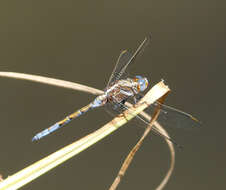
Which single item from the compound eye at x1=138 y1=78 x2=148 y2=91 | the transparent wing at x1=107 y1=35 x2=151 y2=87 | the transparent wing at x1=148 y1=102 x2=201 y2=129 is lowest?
the transparent wing at x1=148 y1=102 x2=201 y2=129

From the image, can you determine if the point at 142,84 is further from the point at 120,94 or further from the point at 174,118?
the point at 174,118

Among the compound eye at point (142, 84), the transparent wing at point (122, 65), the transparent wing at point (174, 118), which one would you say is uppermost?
the transparent wing at point (122, 65)

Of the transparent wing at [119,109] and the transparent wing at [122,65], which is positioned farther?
the transparent wing at [122,65]

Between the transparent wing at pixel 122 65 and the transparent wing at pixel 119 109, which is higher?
the transparent wing at pixel 122 65

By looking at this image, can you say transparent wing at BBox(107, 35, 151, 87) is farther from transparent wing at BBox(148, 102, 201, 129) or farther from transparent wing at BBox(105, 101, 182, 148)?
transparent wing at BBox(148, 102, 201, 129)

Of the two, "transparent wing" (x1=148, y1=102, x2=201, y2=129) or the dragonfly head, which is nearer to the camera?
"transparent wing" (x1=148, y1=102, x2=201, y2=129)

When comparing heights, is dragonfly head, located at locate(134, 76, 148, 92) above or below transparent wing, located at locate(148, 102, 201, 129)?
above

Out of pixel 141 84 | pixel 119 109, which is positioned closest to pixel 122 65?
pixel 141 84

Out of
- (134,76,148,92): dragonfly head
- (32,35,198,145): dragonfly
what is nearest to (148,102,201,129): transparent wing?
(32,35,198,145): dragonfly

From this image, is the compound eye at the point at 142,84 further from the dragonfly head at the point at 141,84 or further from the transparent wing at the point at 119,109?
the transparent wing at the point at 119,109

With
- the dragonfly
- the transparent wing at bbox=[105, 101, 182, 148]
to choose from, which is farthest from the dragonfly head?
the transparent wing at bbox=[105, 101, 182, 148]

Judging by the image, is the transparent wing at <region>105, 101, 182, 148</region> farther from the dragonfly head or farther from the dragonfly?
the dragonfly head

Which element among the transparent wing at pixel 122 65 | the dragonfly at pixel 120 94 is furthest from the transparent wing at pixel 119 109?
the transparent wing at pixel 122 65
